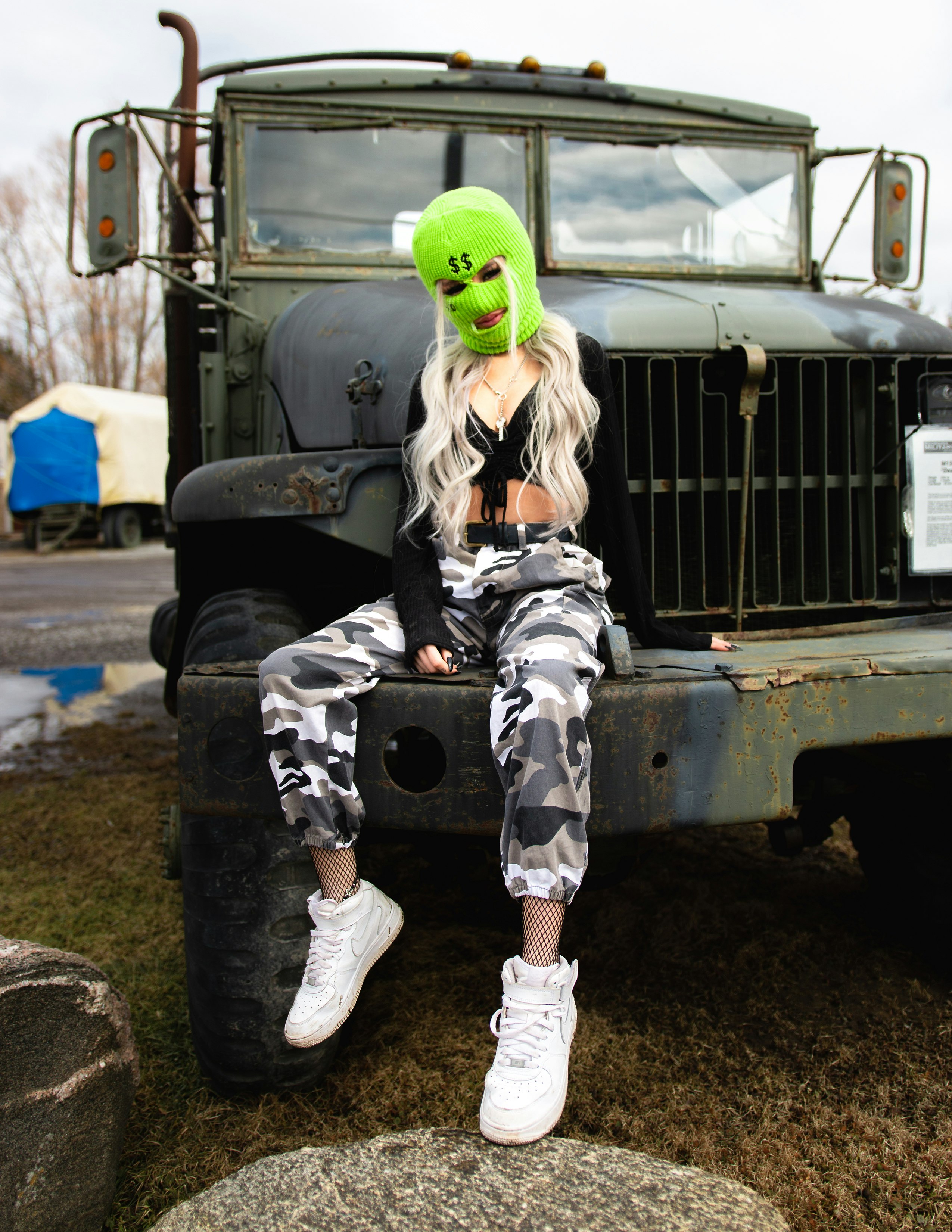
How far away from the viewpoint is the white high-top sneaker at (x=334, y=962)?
1773 mm

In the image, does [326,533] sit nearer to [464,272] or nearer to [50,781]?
[464,272]

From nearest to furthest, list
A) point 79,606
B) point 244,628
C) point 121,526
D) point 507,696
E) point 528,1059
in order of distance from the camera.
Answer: point 528,1059, point 507,696, point 244,628, point 79,606, point 121,526

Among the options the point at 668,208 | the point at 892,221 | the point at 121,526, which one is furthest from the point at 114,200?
the point at 121,526

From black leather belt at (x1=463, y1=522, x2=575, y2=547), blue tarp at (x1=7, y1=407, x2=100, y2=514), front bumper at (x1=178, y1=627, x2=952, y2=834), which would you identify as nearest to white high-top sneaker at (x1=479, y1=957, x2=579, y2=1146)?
front bumper at (x1=178, y1=627, x2=952, y2=834)

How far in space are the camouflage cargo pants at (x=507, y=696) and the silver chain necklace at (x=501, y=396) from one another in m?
0.26

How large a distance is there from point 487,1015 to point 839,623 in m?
1.26

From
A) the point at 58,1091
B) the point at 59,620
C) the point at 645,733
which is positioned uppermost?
the point at 645,733

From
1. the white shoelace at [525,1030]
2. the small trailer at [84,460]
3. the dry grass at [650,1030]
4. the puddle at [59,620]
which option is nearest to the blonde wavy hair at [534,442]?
the white shoelace at [525,1030]

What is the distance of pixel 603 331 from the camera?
226 cm

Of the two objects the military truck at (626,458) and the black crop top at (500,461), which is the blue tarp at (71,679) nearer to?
the military truck at (626,458)

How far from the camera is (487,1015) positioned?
7.93 ft

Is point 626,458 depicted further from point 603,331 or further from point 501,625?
point 501,625

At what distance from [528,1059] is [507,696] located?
1.85 feet

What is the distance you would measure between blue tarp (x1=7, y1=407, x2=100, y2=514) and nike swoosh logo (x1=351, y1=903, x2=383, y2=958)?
18.1m
